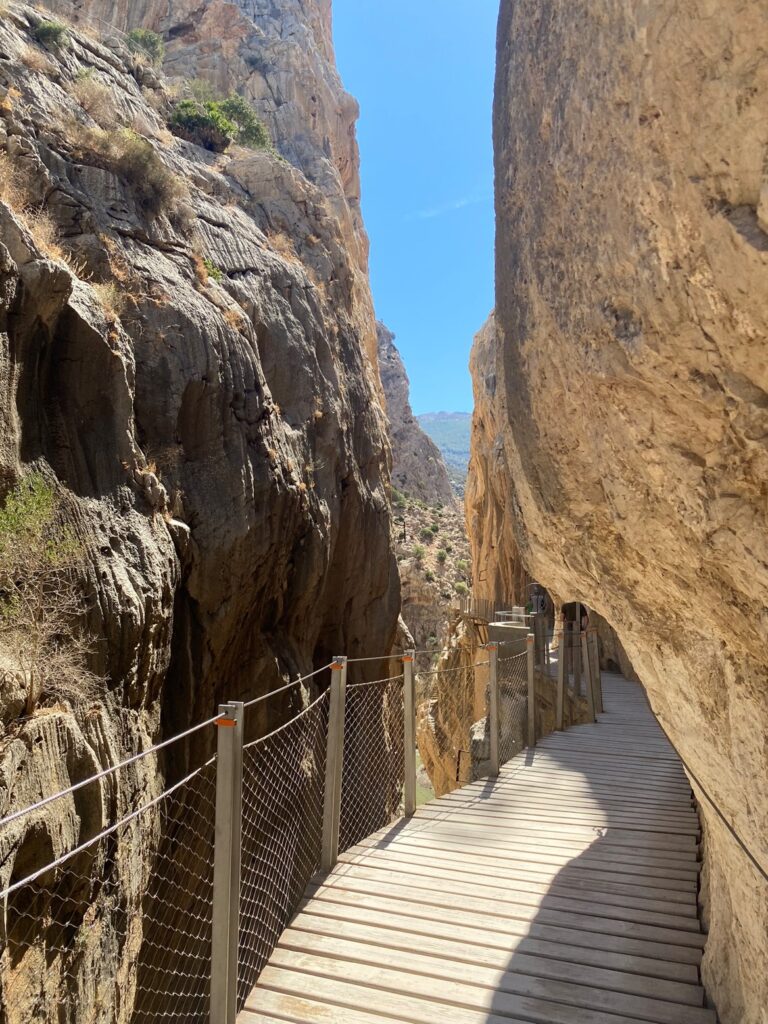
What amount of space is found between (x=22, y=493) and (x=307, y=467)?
7705mm

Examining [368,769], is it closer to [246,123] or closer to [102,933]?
[102,933]

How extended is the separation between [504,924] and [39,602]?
4604 mm

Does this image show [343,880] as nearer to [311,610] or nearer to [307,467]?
[311,610]

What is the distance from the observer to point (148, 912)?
691cm

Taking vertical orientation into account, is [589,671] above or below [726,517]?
below

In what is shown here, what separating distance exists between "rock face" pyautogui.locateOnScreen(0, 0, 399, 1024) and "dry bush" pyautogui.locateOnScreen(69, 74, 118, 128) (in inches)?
2.5

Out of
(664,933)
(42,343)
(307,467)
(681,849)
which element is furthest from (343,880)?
(307,467)

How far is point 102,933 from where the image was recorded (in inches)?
224

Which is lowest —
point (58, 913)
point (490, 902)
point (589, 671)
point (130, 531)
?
point (58, 913)

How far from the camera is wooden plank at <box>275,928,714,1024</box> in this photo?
3641 mm

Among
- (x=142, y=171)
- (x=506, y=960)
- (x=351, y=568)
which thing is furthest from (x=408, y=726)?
(x=142, y=171)

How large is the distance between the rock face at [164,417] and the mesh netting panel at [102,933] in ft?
0.21

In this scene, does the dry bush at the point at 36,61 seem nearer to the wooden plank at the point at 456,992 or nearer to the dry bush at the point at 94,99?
the dry bush at the point at 94,99

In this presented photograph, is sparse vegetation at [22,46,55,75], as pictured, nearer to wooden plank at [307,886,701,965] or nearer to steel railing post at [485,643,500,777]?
steel railing post at [485,643,500,777]
